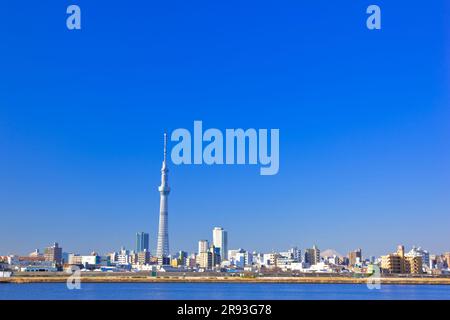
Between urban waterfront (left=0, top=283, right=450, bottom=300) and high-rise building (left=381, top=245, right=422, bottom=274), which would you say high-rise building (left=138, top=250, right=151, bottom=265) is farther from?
urban waterfront (left=0, top=283, right=450, bottom=300)

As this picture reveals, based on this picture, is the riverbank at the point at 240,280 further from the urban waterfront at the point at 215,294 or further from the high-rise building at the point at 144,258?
the high-rise building at the point at 144,258

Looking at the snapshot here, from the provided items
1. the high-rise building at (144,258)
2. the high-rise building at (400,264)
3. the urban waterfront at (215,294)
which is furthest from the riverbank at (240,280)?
the high-rise building at (144,258)

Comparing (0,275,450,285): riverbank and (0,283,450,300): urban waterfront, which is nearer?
(0,283,450,300): urban waterfront

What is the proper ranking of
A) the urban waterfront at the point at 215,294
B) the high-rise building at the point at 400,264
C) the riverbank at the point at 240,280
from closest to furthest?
1. the urban waterfront at the point at 215,294
2. the riverbank at the point at 240,280
3. the high-rise building at the point at 400,264

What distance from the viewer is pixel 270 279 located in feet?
208

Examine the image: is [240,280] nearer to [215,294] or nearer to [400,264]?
[400,264]

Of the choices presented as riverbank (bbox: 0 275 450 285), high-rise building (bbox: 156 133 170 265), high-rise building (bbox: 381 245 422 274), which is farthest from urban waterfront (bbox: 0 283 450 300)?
high-rise building (bbox: 156 133 170 265)

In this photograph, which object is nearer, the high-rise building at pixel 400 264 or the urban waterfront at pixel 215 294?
the urban waterfront at pixel 215 294
